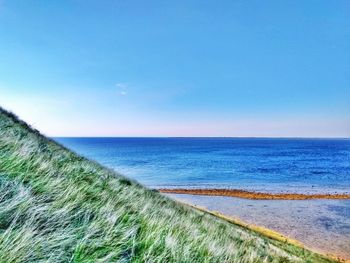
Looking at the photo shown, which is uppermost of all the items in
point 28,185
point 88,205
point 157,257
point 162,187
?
point 28,185

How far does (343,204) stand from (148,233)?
105 feet

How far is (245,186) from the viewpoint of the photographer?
43344 millimetres

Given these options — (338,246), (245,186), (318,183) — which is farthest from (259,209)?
(318,183)

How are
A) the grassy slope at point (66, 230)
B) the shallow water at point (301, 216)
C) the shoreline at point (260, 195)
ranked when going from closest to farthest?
the grassy slope at point (66, 230) < the shallow water at point (301, 216) < the shoreline at point (260, 195)

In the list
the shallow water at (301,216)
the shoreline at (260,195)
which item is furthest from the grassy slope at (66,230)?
the shoreline at (260,195)

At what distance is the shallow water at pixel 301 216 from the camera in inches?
752

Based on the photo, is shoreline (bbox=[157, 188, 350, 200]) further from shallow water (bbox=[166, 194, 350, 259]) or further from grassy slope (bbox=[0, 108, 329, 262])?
grassy slope (bbox=[0, 108, 329, 262])

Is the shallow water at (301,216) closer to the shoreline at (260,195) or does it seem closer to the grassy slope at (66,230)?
the shoreline at (260,195)

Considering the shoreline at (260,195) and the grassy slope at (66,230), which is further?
the shoreline at (260,195)

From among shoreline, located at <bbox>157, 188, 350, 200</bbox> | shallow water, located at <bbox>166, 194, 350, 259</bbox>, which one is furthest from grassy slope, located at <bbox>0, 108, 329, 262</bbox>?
shoreline, located at <bbox>157, 188, 350, 200</bbox>

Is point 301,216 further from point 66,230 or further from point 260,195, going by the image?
point 66,230

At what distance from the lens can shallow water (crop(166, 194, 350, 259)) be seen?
1909 cm

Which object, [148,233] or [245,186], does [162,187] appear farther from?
[148,233]

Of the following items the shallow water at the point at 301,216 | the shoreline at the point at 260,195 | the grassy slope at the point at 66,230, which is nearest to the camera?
the grassy slope at the point at 66,230
